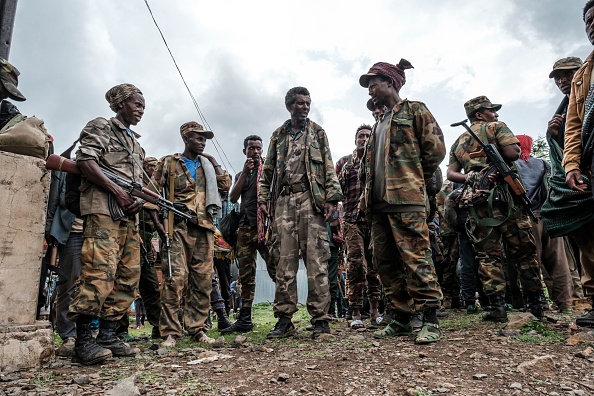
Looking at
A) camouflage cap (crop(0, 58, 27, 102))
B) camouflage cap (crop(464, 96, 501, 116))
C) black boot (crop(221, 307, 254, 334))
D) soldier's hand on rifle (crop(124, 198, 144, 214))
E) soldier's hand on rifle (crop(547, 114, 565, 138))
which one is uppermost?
camouflage cap (crop(464, 96, 501, 116))

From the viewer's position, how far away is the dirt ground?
7.66 ft

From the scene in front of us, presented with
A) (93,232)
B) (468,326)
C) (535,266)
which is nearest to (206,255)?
(93,232)

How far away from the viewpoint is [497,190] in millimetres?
4414

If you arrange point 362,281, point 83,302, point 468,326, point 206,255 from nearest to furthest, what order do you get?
1. point 83,302
2. point 468,326
3. point 206,255
4. point 362,281

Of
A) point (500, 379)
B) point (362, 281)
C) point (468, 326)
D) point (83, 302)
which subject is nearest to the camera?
point (500, 379)

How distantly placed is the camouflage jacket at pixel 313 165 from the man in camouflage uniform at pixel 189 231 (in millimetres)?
681

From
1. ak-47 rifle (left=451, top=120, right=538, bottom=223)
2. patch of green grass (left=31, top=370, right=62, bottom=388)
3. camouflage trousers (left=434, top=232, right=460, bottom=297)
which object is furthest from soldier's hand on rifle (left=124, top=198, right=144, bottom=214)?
camouflage trousers (left=434, top=232, right=460, bottom=297)

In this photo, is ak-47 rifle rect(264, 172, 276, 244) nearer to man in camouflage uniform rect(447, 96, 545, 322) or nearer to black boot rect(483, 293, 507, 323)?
man in camouflage uniform rect(447, 96, 545, 322)

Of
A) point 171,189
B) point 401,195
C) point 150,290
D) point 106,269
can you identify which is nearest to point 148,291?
point 150,290

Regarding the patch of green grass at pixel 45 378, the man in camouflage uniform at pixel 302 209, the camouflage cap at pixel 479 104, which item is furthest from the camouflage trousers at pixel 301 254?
the camouflage cap at pixel 479 104

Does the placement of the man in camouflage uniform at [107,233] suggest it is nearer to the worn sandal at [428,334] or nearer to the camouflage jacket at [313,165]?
the camouflage jacket at [313,165]

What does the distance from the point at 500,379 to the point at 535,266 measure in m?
2.43

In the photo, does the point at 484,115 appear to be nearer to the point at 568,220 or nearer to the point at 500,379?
the point at 568,220

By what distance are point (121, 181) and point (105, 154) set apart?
28 cm
